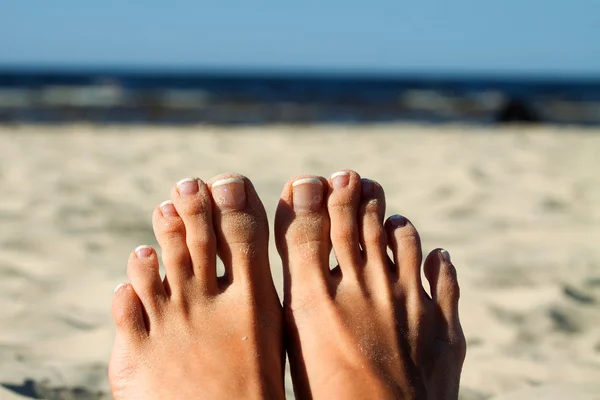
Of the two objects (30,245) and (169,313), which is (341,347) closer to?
(169,313)

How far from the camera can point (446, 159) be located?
3.59 meters

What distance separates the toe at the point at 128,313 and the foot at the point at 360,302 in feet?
0.81

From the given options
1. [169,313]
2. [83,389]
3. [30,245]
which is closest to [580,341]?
[169,313]

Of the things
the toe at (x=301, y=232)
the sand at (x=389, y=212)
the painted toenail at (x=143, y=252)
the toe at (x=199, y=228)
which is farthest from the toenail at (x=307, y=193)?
the sand at (x=389, y=212)

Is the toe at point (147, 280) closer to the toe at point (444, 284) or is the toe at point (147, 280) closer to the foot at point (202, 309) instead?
the foot at point (202, 309)

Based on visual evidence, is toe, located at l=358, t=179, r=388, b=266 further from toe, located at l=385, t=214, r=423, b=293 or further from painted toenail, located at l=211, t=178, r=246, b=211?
painted toenail, located at l=211, t=178, r=246, b=211

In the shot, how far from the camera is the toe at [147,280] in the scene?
1.22 meters

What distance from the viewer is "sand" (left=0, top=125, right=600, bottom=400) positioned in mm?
1295

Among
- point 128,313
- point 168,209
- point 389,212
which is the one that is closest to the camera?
point 128,313

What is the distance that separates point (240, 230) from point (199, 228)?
7 cm

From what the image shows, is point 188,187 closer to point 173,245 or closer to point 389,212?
point 173,245

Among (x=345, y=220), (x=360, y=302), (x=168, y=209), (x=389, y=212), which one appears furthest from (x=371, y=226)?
(x=389, y=212)

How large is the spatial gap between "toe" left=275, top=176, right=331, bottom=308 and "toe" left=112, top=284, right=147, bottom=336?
10.0 inches

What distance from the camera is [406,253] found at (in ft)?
4.34
